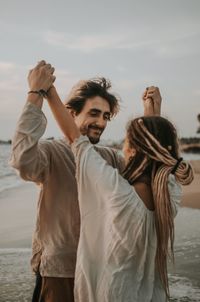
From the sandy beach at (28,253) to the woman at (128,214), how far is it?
Result: 2684mm

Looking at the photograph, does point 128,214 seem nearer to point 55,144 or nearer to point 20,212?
point 55,144

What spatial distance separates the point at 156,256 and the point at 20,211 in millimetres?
8716

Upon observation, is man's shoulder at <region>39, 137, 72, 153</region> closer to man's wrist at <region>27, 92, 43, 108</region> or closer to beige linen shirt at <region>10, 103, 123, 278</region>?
beige linen shirt at <region>10, 103, 123, 278</region>

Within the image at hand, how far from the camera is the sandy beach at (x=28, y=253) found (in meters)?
5.07

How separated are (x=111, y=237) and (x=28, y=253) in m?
4.73

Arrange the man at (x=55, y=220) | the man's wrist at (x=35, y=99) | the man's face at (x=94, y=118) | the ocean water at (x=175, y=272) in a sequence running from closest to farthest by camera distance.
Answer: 1. the man's wrist at (x=35, y=99)
2. the man at (x=55, y=220)
3. the man's face at (x=94, y=118)
4. the ocean water at (x=175, y=272)

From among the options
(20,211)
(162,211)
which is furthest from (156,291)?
(20,211)

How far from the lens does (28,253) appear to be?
6.82m

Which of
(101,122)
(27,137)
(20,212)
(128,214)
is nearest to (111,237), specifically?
(128,214)

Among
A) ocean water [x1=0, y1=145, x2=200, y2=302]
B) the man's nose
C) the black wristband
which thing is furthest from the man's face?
ocean water [x1=0, y1=145, x2=200, y2=302]

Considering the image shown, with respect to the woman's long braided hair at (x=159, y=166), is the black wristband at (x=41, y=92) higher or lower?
higher

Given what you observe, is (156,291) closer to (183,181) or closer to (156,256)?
(156,256)

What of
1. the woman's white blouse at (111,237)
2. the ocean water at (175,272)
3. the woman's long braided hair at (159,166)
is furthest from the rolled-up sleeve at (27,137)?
the ocean water at (175,272)

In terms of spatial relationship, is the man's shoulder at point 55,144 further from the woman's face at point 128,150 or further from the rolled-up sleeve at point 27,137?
the woman's face at point 128,150
